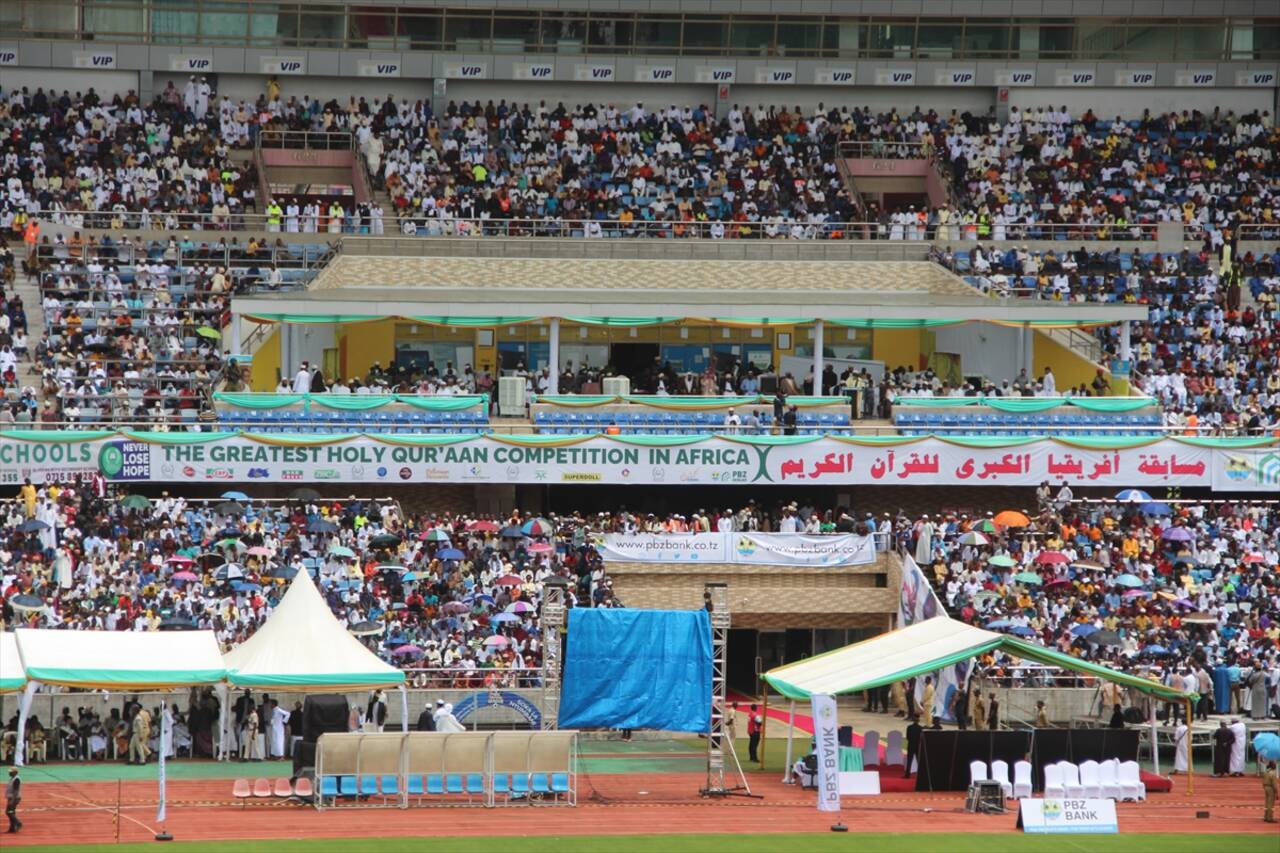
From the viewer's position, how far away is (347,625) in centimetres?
3728

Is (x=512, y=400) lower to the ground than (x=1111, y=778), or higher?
higher

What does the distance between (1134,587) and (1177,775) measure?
7922 mm

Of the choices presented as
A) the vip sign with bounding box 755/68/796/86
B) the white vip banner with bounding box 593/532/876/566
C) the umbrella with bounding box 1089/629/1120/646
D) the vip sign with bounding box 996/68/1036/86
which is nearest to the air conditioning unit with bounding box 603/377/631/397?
the white vip banner with bounding box 593/532/876/566

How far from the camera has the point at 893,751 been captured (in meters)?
33.3

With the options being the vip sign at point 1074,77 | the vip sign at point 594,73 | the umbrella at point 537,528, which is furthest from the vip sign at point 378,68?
the umbrella at point 537,528

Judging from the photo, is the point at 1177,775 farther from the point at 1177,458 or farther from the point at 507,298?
the point at 507,298

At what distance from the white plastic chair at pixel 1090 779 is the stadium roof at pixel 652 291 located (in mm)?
22492

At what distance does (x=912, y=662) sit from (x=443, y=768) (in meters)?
7.36

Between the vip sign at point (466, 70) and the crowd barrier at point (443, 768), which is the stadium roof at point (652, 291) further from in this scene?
the crowd barrier at point (443, 768)

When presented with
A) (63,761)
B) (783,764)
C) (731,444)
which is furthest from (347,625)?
(731,444)

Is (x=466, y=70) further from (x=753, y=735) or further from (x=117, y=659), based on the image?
(x=117, y=659)

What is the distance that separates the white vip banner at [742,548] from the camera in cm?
4219

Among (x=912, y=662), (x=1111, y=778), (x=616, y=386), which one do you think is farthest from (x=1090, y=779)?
(x=616, y=386)

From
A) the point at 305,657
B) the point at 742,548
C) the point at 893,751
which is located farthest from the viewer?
the point at 742,548
